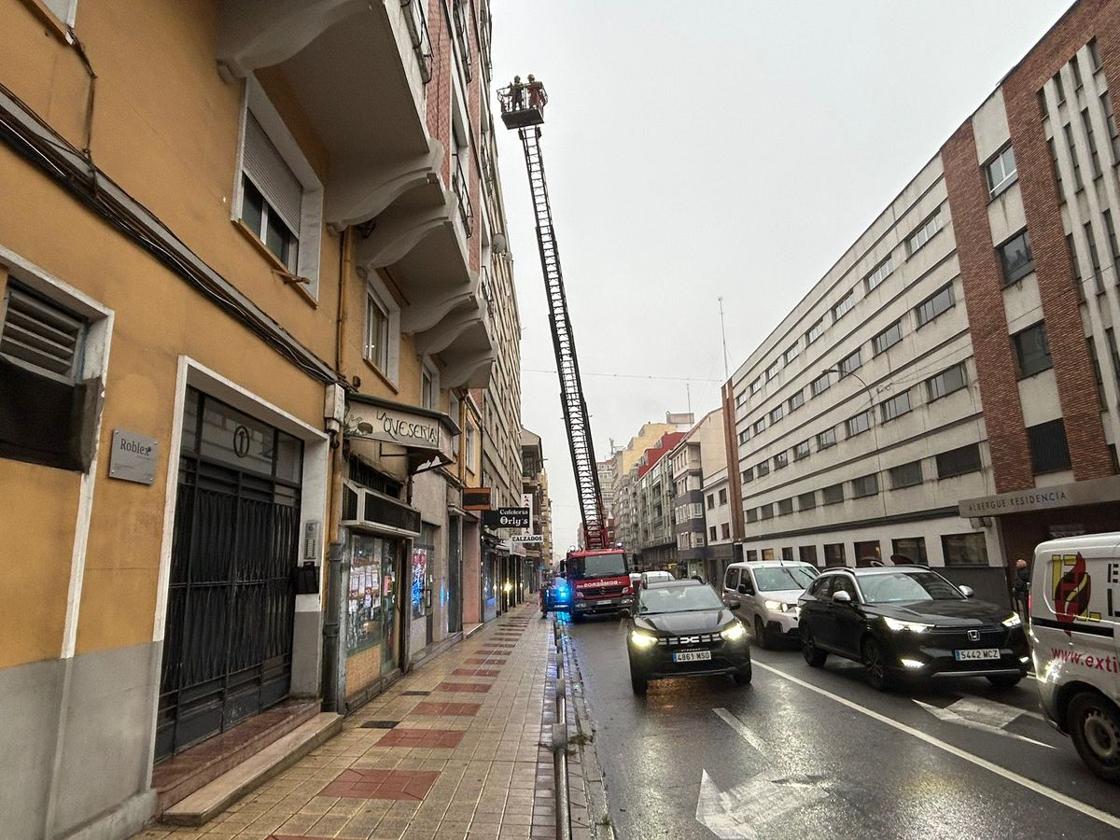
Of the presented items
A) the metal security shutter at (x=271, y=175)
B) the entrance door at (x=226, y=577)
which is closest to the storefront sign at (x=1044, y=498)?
the entrance door at (x=226, y=577)

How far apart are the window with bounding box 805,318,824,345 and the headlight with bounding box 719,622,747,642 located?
3383 cm

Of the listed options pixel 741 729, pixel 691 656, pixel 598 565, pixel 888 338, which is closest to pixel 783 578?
pixel 691 656

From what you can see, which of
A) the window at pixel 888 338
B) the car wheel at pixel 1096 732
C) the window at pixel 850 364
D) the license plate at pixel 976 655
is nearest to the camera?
the car wheel at pixel 1096 732

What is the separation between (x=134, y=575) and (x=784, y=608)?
38.2 feet

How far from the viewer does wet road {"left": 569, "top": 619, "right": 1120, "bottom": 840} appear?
14.9 feet

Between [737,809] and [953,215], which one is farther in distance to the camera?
[953,215]

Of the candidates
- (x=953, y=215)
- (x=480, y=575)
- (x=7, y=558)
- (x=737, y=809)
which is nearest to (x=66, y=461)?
(x=7, y=558)

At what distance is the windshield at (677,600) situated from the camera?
10.4 metres

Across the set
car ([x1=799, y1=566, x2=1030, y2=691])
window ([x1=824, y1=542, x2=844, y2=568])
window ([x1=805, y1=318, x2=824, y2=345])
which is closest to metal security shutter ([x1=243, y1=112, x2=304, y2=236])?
car ([x1=799, y1=566, x2=1030, y2=691])

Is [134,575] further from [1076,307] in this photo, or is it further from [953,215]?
[953,215]

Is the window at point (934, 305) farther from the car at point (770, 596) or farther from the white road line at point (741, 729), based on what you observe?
the white road line at point (741, 729)

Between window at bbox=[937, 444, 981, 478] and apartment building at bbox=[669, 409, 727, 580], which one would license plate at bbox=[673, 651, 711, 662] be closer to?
window at bbox=[937, 444, 981, 478]

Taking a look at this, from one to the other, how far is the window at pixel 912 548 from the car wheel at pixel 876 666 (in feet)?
72.5

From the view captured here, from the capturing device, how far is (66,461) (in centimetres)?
397
